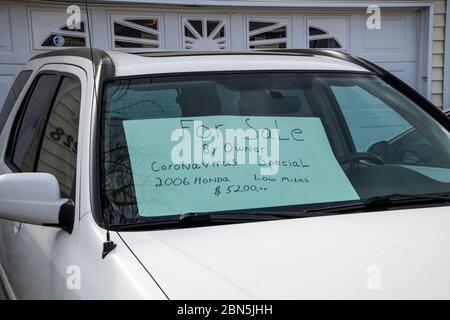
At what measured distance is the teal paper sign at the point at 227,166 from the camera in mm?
1889

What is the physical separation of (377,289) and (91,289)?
802 mm

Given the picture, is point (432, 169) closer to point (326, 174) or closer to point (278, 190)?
point (326, 174)

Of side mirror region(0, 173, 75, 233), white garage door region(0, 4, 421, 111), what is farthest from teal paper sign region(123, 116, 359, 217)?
white garage door region(0, 4, 421, 111)

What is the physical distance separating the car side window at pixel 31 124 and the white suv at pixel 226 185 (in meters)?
0.02

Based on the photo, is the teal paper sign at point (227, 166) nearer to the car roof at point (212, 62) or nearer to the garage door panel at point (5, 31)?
the car roof at point (212, 62)

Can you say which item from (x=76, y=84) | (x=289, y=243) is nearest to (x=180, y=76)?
(x=76, y=84)

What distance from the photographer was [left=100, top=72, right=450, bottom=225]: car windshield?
1897mm

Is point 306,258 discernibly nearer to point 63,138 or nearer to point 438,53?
point 63,138

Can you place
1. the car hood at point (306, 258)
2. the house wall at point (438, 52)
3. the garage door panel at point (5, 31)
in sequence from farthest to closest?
1. the house wall at point (438, 52)
2. the garage door panel at point (5, 31)
3. the car hood at point (306, 258)

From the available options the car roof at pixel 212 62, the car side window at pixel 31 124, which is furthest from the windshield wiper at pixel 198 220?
the car side window at pixel 31 124

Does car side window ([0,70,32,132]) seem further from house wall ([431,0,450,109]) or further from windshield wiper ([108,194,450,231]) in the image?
house wall ([431,0,450,109])

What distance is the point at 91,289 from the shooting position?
157 centimetres

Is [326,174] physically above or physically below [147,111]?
below
